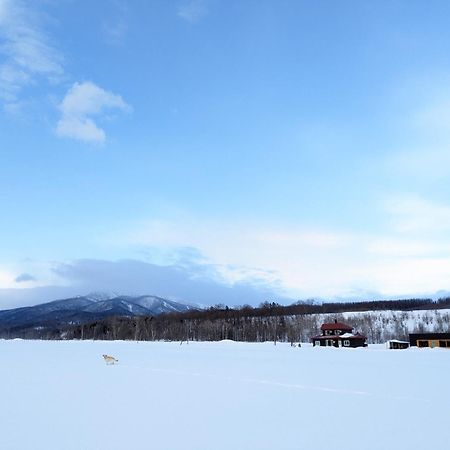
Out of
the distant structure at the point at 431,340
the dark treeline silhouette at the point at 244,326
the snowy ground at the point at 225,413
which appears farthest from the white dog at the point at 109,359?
the dark treeline silhouette at the point at 244,326

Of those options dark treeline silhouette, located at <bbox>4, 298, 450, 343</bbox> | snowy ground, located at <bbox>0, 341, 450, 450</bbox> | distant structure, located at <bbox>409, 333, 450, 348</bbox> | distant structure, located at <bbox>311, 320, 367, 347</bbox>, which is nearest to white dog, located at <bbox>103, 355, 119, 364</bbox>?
snowy ground, located at <bbox>0, 341, 450, 450</bbox>

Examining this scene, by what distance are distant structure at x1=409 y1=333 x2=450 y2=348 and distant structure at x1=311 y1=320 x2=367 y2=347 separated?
8563 mm

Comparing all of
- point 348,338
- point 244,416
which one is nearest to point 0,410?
point 244,416

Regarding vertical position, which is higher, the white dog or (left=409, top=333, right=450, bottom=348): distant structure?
the white dog

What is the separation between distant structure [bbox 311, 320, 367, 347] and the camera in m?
65.2

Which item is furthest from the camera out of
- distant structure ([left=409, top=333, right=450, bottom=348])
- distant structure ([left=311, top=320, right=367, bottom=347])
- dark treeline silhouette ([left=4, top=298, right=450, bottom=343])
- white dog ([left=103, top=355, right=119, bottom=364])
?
dark treeline silhouette ([left=4, top=298, right=450, bottom=343])

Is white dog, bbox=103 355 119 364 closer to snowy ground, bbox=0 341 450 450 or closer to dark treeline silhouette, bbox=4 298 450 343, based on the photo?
snowy ground, bbox=0 341 450 450

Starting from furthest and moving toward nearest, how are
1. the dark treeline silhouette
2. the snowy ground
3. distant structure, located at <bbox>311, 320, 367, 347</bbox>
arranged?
the dark treeline silhouette, distant structure, located at <bbox>311, 320, 367, 347</bbox>, the snowy ground

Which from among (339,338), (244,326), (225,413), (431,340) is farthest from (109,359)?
(244,326)

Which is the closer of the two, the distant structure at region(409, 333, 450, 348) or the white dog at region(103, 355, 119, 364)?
the white dog at region(103, 355, 119, 364)

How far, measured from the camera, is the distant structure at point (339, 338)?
6519cm

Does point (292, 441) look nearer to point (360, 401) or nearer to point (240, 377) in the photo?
point (360, 401)

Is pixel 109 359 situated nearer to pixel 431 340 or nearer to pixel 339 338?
pixel 431 340

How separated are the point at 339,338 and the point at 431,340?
1410 centimetres
